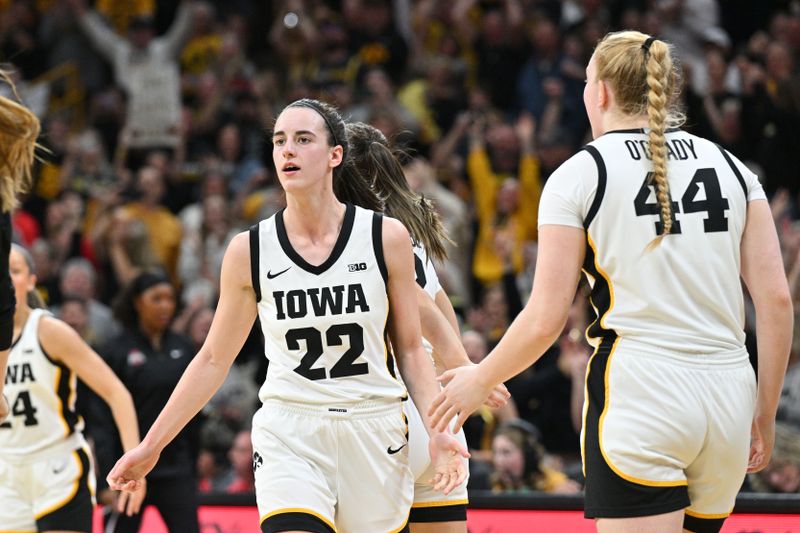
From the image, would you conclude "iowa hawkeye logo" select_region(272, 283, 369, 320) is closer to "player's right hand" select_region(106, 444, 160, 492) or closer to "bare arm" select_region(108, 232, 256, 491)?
"bare arm" select_region(108, 232, 256, 491)

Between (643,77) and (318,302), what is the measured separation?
138 centimetres

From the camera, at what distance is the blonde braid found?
385 cm

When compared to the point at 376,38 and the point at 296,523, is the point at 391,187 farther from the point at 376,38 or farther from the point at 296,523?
the point at 376,38

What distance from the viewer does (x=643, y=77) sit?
4.02m

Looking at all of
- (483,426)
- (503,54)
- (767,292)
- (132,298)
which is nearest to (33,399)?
(132,298)

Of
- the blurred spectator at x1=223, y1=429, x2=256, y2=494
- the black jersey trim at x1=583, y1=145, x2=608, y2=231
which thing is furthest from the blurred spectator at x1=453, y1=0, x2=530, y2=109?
the black jersey trim at x1=583, y1=145, x2=608, y2=231

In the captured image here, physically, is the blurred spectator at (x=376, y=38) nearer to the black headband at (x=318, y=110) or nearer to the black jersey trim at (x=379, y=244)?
the black headband at (x=318, y=110)

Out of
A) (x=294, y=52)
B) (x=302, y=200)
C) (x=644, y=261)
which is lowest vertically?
(x=644, y=261)

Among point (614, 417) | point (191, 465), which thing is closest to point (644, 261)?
point (614, 417)

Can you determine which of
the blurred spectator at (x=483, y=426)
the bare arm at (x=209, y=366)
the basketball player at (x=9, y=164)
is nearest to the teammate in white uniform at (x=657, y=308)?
the bare arm at (x=209, y=366)

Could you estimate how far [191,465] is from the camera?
740 cm

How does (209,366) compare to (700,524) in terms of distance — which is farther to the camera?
(209,366)

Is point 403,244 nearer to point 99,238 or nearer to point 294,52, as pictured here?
point 99,238

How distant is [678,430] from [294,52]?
33.3ft
